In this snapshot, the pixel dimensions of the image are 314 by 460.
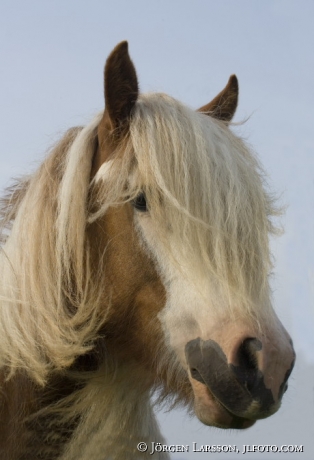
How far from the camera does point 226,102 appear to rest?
3.51 meters

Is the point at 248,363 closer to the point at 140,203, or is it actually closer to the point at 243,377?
the point at 243,377

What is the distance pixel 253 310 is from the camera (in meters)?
2.39

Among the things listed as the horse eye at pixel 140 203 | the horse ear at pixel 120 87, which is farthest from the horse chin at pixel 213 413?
the horse ear at pixel 120 87

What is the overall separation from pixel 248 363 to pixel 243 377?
0.19 ft

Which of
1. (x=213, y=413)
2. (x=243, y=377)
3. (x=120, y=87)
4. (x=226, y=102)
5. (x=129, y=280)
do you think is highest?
(x=120, y=87)

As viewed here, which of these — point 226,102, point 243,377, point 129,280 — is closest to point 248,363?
point 243,377

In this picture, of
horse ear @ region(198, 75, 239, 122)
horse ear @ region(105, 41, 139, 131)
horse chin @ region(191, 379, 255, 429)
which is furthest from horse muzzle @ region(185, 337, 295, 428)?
horse ear @ region(198, 75, 239, 122)

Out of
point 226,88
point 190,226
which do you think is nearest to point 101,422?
point 190,226

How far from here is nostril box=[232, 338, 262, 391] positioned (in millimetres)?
2260

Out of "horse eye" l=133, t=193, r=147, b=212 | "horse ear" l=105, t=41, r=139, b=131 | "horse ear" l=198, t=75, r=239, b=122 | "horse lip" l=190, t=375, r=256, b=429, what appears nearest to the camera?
"horse lip" l=190, t=375, r=256, b=429

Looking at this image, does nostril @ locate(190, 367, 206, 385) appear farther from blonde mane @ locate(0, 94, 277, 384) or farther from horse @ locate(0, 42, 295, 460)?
blonde mane @ locate(0, 94, 277, 384)

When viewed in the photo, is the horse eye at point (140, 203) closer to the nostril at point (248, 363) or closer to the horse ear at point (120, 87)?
the horse ear at point (120, 87)

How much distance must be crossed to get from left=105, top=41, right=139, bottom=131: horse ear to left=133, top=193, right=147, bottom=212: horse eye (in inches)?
16.5

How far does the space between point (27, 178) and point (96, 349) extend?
108cm
